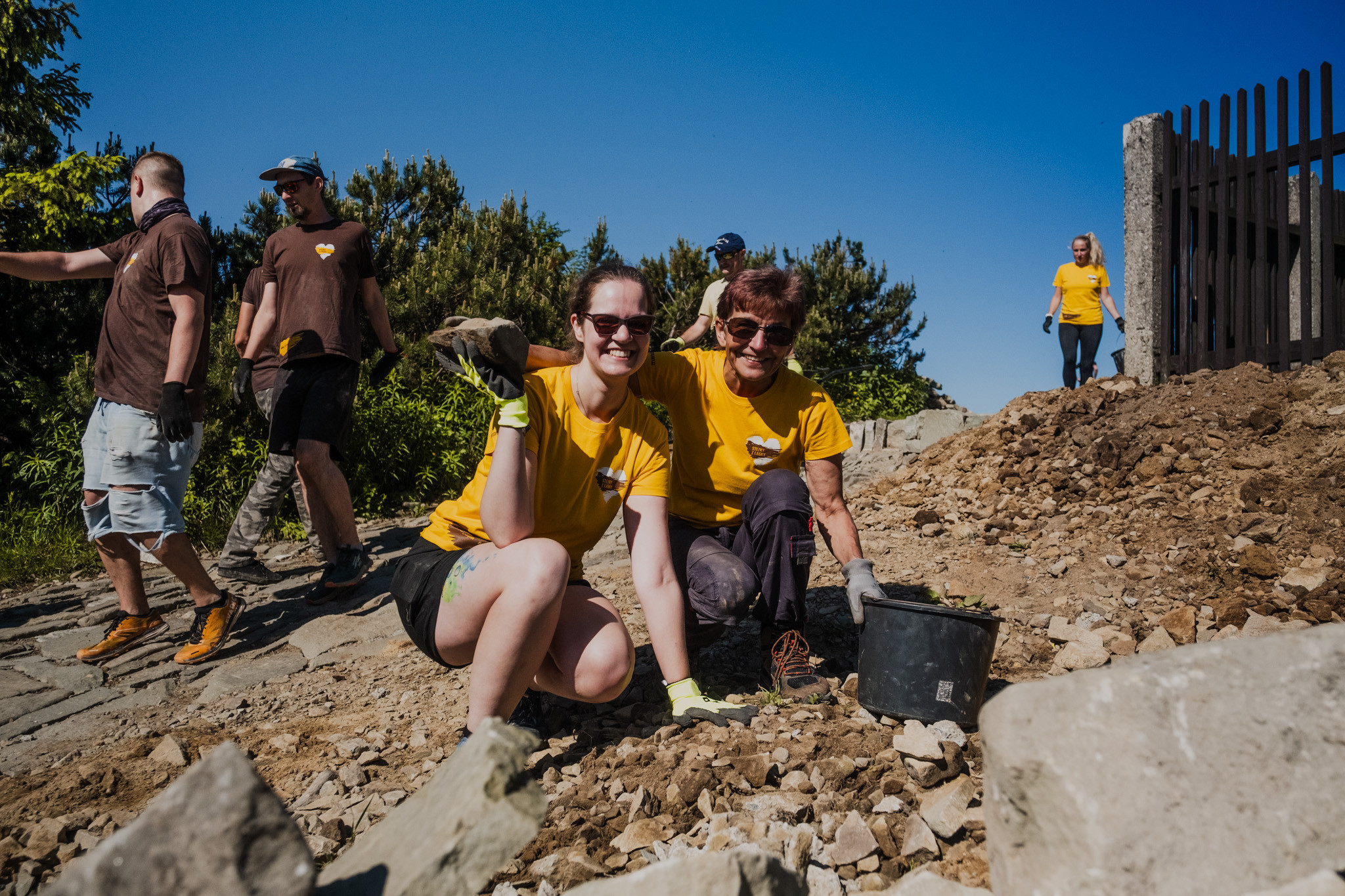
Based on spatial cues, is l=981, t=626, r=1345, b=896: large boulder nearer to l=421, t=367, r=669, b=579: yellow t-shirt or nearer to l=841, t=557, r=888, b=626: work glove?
l=841, t=557, r=888, b=626: work glove

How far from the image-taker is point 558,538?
245 centimetres

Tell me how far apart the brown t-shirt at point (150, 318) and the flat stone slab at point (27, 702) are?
1.13 meters

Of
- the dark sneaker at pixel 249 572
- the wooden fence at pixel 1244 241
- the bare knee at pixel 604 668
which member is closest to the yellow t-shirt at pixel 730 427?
the bare knee at pixel 604 668

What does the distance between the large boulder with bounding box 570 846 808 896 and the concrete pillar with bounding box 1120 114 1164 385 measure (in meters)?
6.07

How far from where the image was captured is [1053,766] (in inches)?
48.8

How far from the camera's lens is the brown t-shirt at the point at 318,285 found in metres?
4.02

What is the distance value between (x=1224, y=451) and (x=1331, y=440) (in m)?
0.46

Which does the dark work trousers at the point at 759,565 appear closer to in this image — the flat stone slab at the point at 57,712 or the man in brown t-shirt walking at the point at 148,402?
the man in brown t-shirt walking at the point at 148,402

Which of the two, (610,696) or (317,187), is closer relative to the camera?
(610,696)

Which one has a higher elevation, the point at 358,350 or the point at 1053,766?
the point at 358,350

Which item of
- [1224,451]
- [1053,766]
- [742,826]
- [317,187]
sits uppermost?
[317,187]

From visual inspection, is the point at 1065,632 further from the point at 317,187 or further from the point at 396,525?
the point at 396,525

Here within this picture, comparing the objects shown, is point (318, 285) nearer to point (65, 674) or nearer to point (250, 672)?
point (250, 672)

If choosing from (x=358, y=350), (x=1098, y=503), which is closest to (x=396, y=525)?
(x=358, y=350)
